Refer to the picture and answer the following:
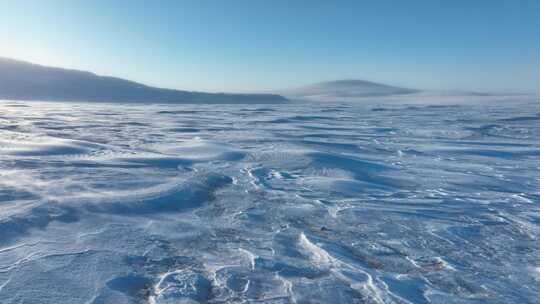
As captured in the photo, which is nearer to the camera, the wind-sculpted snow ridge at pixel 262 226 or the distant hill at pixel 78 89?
the wind-sculpted snow ridge at pixel 262 226

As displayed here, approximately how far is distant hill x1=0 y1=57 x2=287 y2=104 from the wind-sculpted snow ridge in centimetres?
1495

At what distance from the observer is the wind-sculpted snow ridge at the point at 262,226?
1.88 metres

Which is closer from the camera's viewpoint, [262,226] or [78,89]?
[262,226]

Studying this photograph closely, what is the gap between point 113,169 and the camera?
13.2 ft

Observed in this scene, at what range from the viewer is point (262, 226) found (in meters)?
2.67

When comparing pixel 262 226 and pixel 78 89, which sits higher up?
pixel 78 89

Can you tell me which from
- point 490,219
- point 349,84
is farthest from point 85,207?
point 349,84

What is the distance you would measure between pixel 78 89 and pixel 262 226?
20078mm

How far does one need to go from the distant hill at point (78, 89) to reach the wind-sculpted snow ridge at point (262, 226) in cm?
1495

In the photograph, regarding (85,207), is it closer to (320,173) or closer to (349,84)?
(320,173)

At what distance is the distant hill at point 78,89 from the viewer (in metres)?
18.7

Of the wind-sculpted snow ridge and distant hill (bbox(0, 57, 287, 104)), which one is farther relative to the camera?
distant hill (bbox(0, 57, 287, 104))

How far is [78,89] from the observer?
2039cm

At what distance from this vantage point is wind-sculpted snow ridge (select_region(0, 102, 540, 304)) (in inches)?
74.2
